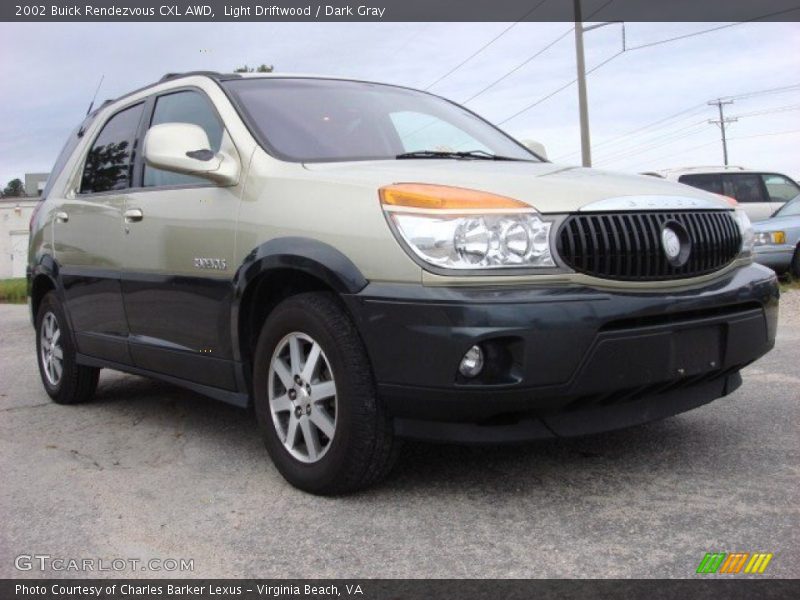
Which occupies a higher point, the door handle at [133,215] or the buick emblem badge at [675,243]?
the door handle at [133,215]

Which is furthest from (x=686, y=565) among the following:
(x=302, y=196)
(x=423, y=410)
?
(x=302, y=196)

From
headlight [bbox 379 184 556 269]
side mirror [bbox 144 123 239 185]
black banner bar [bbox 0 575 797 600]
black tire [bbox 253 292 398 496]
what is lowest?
black banner bar [bbox 0 575 797 600]

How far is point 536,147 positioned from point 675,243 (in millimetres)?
1906

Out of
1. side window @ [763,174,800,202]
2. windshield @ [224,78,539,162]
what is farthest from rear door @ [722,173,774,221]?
windshield @ [224,78,539,162]

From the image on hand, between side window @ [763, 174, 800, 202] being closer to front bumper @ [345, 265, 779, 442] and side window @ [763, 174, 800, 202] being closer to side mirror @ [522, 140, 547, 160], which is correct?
side mirror @ [522, 140, 547, 160]

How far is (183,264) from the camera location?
3.97 m

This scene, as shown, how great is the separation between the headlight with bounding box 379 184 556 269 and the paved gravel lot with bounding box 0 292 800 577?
0.92m

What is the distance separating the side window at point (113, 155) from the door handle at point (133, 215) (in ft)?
1.08

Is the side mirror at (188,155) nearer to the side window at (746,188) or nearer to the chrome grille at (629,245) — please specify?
the chrome grille at (629,245)

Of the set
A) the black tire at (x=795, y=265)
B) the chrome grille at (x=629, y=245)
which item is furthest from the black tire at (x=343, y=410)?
the black tire at (x=795, y=265)

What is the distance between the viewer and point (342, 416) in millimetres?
3105

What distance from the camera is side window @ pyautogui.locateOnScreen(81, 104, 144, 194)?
190 inches

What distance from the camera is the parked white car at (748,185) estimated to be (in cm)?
1541

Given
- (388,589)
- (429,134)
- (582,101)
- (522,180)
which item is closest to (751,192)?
(582,101)
